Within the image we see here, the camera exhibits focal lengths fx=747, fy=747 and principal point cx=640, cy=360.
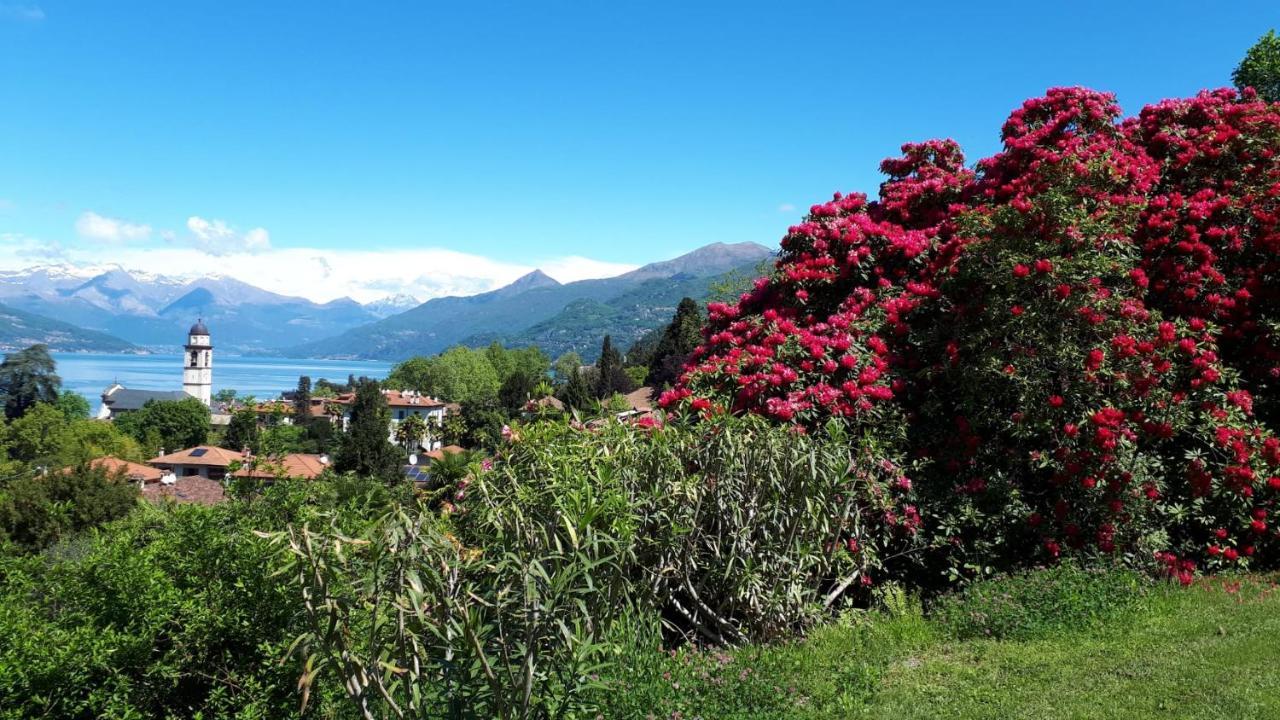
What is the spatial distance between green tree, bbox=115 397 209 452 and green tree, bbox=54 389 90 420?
4991 millimetres

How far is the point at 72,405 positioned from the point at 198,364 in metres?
31.5

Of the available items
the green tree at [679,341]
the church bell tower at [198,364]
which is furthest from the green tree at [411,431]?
the church bell tower at [198,364]

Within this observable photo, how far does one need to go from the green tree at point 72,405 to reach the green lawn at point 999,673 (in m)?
87.4

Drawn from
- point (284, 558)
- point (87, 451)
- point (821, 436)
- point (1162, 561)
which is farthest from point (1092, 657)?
point (87, 451)

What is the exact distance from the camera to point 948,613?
20.4 feet

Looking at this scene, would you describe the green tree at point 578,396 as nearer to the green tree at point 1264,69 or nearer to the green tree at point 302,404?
the green tree at point 1264,69

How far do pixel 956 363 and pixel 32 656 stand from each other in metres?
7.36

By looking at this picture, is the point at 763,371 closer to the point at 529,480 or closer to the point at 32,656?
the point at 529,480

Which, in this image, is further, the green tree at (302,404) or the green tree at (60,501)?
the green tree at (302,404)

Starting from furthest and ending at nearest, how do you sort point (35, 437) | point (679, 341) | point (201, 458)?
point (35, 437), point (201, 458), point (679, 341)

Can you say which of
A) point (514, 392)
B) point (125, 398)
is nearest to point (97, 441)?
point (514, 392)

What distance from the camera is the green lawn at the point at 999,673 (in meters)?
4.34

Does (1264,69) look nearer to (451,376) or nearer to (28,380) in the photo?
(451,376)

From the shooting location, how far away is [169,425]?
71.2 meters
